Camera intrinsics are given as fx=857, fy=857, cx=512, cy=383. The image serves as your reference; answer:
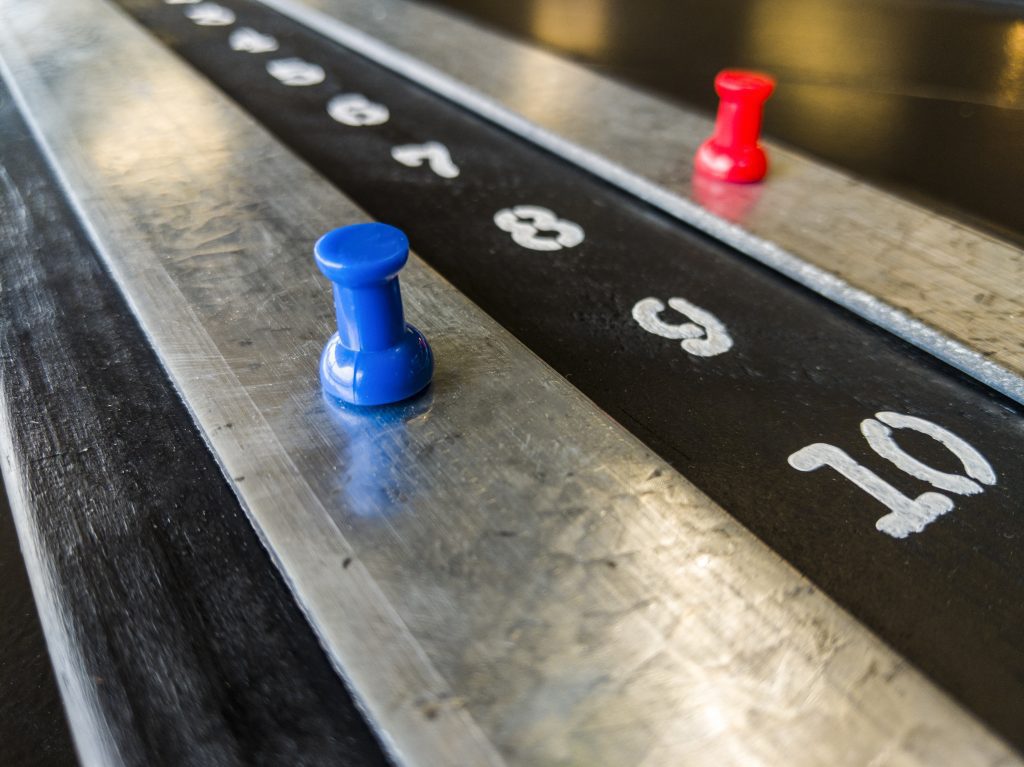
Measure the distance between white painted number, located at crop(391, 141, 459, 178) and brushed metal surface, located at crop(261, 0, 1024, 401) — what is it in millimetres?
192

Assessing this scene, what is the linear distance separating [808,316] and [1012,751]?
710 millimetres

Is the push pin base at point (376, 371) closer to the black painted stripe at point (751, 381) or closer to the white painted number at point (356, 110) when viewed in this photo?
the black painted stripe at point (751, 381)

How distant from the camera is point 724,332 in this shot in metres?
1.17

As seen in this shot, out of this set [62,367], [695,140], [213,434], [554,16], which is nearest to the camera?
[213,434]

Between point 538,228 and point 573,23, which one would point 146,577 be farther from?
point 573,23

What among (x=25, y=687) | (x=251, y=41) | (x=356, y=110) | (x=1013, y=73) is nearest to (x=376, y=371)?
(x=25, y=687)

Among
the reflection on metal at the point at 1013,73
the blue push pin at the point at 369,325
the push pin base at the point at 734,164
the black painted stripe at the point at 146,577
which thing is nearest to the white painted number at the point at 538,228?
the push pin base at the point at 734,164

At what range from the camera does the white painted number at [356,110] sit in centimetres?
183

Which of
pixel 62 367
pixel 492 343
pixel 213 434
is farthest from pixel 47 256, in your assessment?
pixel 492 343

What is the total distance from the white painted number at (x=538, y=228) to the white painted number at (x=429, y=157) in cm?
20

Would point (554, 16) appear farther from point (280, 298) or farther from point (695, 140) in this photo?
point (280, 298)

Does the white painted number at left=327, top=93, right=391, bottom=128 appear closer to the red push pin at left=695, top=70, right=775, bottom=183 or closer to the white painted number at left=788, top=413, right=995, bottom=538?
the red push pin at left=695, top=70, right=775, bottom=183

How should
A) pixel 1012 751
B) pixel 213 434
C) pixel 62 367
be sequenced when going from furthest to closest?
pixel 62 367 → pixel 213 434 → pixel 1012 751

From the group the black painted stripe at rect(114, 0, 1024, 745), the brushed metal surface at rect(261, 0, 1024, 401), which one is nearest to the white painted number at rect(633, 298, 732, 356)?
the black painted stripe at rect(114, 0, 1024, 745)
